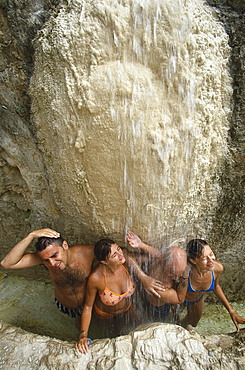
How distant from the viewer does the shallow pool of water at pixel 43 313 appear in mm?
2600

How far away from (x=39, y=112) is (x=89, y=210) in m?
0.83

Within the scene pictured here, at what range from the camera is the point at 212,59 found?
5.65ft

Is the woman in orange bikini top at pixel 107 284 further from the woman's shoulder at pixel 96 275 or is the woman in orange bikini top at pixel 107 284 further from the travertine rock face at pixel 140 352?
the travertine rock face at pixel 140 352

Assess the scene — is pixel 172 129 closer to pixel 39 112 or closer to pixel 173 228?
pixel 173 228

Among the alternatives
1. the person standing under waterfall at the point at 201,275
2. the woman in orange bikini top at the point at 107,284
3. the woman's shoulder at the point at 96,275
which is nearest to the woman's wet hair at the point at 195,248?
the person standing under waterfall at the point at 201,275

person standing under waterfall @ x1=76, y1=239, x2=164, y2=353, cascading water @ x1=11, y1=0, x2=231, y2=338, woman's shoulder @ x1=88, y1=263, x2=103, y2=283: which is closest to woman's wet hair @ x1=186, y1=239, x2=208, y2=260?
cascading water @ x1=11, y1=0, x2=231, y2=338

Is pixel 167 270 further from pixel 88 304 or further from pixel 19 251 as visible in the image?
pixel 19 251

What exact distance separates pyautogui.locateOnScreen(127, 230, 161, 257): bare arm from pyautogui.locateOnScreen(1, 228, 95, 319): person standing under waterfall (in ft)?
1.18

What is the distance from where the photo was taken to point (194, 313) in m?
2.44

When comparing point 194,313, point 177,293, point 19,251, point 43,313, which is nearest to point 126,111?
point 19,251

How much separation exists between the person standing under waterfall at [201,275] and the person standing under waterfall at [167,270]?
0.06 metres

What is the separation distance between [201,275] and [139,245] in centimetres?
56

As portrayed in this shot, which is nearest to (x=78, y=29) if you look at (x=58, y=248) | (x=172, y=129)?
(x=172, y=129)

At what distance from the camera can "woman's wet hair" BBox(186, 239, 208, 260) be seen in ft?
6.69
